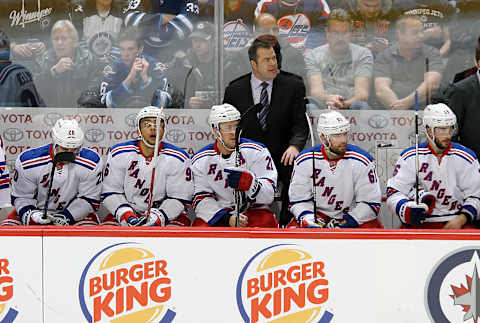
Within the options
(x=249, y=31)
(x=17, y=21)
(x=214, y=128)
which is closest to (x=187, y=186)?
(x=214, y=128)

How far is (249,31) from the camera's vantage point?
19.5 ft

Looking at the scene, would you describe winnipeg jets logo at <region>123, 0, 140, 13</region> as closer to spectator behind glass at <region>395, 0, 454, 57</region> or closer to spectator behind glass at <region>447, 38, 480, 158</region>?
spectator behind glass at <region>395, 0, 454, 57</region>

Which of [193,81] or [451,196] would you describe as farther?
[193,81]

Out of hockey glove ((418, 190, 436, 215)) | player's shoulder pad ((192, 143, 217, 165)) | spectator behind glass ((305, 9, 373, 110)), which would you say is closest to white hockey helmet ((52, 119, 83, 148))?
player's shoulder pad ((192, 143, 217, 165))

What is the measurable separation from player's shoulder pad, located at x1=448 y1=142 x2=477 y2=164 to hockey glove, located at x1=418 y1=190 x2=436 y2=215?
0.37 m

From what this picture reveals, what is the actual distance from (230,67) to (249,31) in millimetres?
327

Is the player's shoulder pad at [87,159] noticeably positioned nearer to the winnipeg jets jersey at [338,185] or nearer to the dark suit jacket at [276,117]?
the dark suit jacket at [276,117]

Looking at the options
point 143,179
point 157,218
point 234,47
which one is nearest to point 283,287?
point 157,218

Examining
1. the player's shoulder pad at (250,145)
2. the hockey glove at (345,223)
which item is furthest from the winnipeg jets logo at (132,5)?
the hockey glove at (345,223)

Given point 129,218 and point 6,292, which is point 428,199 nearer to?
point 129,218

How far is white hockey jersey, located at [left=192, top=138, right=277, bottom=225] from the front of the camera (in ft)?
16.8

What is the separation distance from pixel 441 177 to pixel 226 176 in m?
1.47

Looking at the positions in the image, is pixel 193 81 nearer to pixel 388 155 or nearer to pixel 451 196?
pixel 388 155

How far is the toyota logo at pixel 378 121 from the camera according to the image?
5941mm
